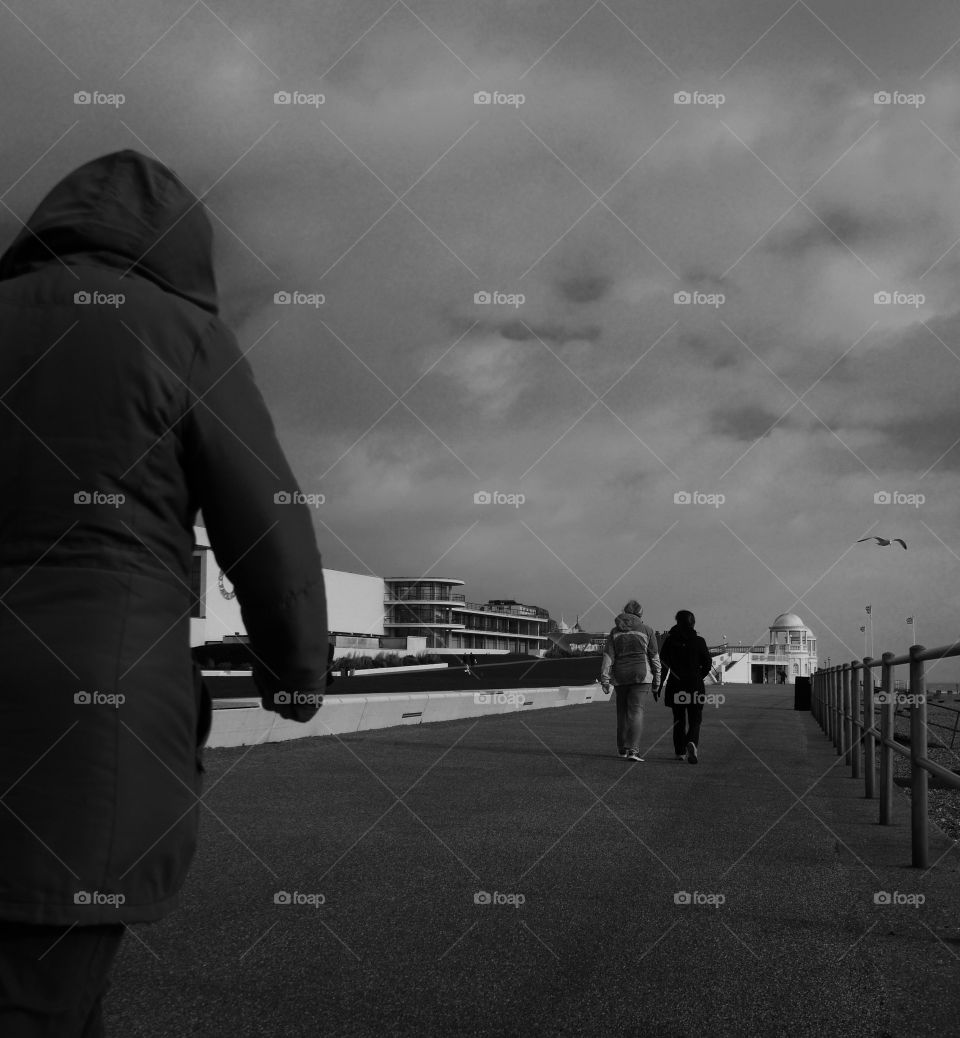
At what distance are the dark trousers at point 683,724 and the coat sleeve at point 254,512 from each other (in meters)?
10.4

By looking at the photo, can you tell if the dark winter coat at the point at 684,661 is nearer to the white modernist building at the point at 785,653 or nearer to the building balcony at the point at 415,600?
the building balcony at the point at 415,600

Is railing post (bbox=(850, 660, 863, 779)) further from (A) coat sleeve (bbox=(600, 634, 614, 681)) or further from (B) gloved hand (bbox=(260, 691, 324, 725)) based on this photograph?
(B) gloved hand (bbox=(260, 691, 324, 725))

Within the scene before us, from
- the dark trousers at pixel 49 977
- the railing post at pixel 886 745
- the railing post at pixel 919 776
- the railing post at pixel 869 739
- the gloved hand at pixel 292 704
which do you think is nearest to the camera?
the dark trousers at pixel 49 977

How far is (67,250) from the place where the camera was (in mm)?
1776

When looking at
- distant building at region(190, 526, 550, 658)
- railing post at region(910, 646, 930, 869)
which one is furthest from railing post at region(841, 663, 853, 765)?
distant building at region(190, 526, 550, 658)

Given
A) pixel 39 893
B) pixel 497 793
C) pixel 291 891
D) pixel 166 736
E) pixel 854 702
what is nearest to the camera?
pixel 39 893

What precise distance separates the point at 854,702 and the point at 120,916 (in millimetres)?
10078

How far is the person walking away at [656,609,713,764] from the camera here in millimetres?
11805


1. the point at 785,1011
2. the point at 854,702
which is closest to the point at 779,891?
the point at 785,1011

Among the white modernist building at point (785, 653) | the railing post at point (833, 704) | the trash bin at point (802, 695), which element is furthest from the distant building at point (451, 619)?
the railing post at point (833, 704)

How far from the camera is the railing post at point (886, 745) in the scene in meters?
7.40

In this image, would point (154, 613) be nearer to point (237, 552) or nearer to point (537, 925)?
point (237, 552)

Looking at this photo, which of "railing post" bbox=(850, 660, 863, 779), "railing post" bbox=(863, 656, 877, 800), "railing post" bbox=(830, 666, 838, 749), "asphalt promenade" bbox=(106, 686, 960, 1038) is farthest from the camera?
"railing post" bbox=(830, 666, 838, 749)

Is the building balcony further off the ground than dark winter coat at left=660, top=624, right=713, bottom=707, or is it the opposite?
the building balcony
